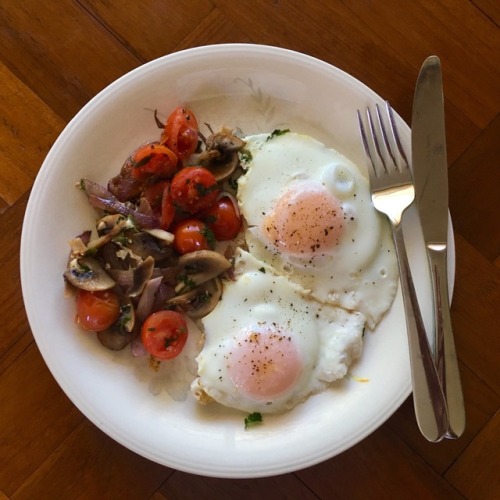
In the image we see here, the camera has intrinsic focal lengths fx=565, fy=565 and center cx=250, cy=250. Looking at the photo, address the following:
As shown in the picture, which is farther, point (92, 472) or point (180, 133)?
point (92, 472)

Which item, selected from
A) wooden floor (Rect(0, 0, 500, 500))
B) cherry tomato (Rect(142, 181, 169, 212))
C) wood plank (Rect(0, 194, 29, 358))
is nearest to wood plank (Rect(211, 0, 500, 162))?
wooden floor (Rect(0, 0, 500, 500))

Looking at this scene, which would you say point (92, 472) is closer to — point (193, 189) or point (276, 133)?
point (193, 189)

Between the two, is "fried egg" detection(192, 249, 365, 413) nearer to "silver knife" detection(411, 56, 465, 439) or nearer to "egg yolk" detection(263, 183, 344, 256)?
"egg yolk" detection(263, 183, 344, 256)

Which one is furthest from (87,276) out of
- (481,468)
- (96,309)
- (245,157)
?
(481,468)

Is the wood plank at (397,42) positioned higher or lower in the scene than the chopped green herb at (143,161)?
higher

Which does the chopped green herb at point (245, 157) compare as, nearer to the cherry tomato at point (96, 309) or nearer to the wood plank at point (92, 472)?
the cherry tomato at point (96, 309)

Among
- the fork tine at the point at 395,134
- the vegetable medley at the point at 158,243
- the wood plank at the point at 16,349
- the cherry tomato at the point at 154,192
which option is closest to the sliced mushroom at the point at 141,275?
the vegetable medley at the point at 158,243
